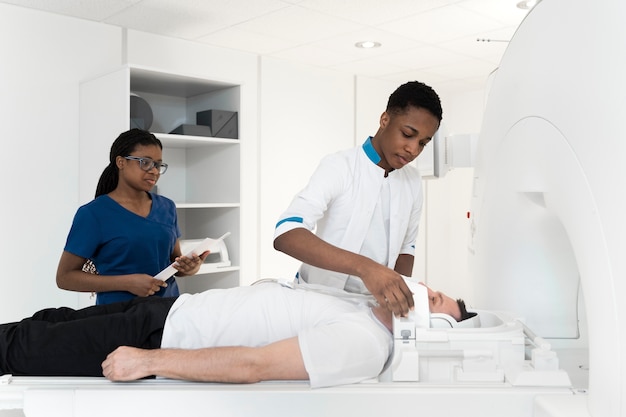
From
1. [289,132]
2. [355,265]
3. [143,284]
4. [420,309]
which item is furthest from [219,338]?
[289,132]

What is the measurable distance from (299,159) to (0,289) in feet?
6.77

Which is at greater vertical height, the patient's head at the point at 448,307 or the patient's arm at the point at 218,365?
the patient's head at the point at 448,307

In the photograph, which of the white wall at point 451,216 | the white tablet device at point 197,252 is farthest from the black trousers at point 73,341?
the white wall at point 451,216

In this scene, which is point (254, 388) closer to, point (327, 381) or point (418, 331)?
point (327, 381)

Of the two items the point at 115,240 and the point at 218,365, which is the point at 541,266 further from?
the point at 115,240

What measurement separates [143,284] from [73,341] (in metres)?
0.57

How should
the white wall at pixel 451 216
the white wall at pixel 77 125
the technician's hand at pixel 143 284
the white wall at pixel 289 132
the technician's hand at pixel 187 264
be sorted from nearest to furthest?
the technician's hand at pixel 143 284
the technician's hand at pixel 187 264
the white wall at pixel 77 125
the white wall at pixel 289 132
the white wall at pixel 451 216

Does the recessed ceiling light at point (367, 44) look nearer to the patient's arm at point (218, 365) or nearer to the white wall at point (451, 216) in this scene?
the white wall at point (451, 216)

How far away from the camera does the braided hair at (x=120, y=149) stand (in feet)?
7.13

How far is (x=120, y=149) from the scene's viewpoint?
2.18 m

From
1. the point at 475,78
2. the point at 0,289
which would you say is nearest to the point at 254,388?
the point at 0,289

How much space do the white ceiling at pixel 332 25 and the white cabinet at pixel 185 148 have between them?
324mm

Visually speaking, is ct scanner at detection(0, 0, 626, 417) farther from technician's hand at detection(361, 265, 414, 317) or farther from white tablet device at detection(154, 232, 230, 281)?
white tablet device at detection(154, 232, 230, 281)

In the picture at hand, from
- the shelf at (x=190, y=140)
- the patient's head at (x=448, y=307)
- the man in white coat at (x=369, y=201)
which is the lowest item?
the patient's head at (x=448, y=307)
